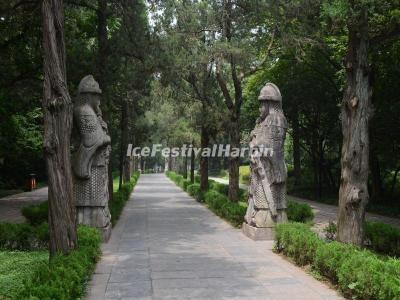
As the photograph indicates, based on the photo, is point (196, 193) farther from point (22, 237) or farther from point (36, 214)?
point (22, 237)

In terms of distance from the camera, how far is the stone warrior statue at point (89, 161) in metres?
10.3

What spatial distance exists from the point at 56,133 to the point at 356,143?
5162 millimetres

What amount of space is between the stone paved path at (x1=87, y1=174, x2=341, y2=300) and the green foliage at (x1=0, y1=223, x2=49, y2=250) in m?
1.37

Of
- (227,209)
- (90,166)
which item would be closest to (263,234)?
(227,209)

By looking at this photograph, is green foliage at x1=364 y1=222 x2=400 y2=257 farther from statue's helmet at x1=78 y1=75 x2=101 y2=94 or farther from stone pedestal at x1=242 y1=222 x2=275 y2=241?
statue's helmet at x1=78 y1=75 x2=101 y2=94

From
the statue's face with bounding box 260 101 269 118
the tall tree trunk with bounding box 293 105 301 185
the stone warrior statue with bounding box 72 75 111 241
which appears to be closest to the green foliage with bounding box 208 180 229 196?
the tall tree trunk with bounding box 293 105 301 185

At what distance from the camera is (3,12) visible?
1281 cm

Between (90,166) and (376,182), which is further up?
(90,166)

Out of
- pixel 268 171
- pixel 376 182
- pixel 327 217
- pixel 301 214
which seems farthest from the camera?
pixel 376 182

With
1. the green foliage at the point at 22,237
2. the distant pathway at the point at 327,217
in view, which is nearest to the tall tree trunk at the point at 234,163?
the distant pathway at the point at 327,217

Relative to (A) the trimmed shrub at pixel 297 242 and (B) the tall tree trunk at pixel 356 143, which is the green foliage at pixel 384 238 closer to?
(B) the tall tree trunk at pixel 356 143

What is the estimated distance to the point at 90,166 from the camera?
34.1ft

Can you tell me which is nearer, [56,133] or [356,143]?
[56,133]

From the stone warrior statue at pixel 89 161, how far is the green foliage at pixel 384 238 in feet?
20.0
